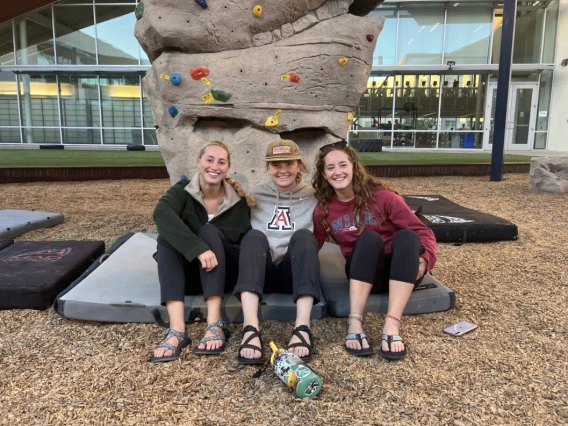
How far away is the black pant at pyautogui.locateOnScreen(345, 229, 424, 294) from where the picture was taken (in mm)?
2217

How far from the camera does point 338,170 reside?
2387mm

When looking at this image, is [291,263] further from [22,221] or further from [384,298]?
[22,221]

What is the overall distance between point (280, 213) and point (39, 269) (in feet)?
5.18

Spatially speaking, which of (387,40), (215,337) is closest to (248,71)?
(215,337)

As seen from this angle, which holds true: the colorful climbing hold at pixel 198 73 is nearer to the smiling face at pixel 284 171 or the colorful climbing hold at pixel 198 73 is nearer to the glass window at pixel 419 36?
the smiling face at pixel 284 171

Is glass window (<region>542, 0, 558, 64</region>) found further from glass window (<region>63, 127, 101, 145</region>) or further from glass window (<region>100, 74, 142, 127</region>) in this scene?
glass window (<region>63, 127, 101, 145</region>)

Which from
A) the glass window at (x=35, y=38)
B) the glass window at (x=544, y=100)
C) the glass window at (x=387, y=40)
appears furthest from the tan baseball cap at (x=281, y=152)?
the glass window at (x=35, y=38)

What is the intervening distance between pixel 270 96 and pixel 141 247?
1559 mm

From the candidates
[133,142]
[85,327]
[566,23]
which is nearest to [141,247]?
[85,327]

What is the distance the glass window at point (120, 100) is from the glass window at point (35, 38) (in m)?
2.07

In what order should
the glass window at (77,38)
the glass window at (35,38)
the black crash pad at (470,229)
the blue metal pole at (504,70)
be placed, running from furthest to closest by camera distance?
the glass window at (35,38), the glass window at (77,38), the blue metal pole at (504,70), the black crash pad at (470,229)

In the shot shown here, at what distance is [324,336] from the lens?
7.71 ft

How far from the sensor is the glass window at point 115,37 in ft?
54.4

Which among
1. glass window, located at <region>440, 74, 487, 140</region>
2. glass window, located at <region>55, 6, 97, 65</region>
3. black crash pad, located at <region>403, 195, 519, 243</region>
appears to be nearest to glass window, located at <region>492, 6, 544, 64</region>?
glass window, located at <region>440, 74, 487, 140</region>
